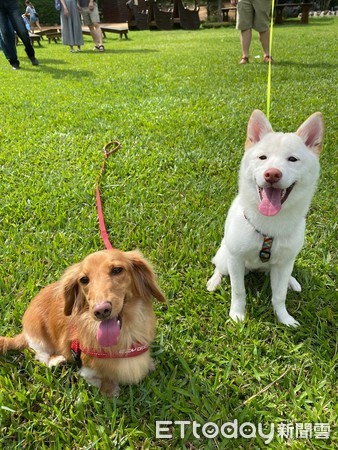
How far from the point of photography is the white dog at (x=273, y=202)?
73.2 inches

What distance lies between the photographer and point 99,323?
5.62ft

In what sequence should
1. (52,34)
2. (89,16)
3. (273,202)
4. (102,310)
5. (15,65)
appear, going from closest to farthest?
(102,310) < (273,202) < (15,65) < (89,16) < (52,34)

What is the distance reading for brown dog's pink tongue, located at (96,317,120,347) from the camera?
165 cm

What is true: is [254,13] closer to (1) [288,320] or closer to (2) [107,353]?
(1) [288,320]

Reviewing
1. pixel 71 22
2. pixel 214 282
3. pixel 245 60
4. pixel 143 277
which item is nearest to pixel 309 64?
pixel 245 60

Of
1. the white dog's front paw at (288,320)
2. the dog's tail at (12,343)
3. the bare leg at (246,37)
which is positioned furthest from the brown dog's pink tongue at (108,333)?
the bare leg at (246,37)

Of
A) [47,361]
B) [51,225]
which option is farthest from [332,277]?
[51,225]

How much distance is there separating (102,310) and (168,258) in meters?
1.33

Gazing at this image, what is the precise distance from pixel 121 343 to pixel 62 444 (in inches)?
20.3

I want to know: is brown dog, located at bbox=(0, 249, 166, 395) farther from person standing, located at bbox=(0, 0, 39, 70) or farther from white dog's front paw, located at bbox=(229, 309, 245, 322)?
person standing, located at bbox=(0, 0, 39, 70)

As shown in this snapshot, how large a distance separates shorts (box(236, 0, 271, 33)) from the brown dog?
7.53 m

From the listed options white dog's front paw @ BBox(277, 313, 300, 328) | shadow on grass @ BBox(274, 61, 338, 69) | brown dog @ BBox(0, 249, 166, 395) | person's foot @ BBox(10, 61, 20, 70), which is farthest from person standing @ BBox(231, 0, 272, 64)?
brown dog @ BBox(0, 249, 166, 395)

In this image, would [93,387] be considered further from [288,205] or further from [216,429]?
[288,205]

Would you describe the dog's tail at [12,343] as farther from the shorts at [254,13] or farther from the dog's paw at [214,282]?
the shorts at [254,13]
